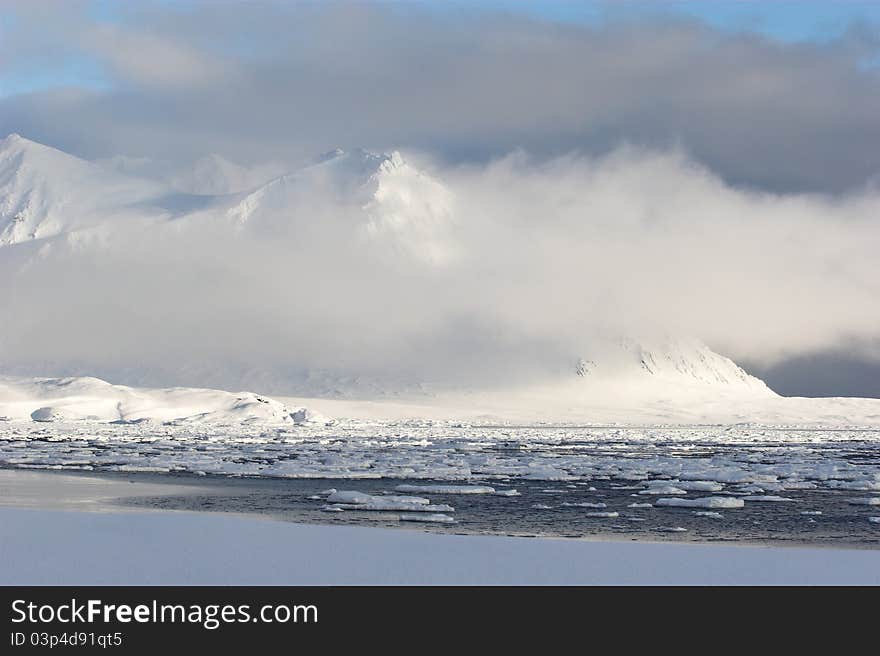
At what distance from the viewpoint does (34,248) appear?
608ft

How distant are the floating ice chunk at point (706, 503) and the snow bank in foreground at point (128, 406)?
211ft

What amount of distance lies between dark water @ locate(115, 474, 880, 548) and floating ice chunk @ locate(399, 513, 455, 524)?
0.21 m

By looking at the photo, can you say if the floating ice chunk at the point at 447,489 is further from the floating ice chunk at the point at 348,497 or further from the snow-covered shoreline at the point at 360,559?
the snow-covered shoreline at the point at 360,559

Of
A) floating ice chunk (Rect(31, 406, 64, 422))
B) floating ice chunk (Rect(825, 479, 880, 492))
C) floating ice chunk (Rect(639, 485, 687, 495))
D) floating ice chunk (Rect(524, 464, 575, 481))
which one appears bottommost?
floating ice chunk (Rect(825, 479, 880, 492))

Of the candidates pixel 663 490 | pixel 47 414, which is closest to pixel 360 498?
pixel 663 490

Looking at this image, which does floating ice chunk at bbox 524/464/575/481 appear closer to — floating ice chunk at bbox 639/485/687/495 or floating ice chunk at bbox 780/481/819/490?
floating ice chunk at bbox 639/485/687/495

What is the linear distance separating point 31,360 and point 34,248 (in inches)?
1095

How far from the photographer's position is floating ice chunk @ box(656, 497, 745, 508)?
1003 inches

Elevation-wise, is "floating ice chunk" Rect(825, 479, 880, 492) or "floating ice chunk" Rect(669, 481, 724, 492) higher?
"floating ice chunk" Rect(669, 481, 724, 492)

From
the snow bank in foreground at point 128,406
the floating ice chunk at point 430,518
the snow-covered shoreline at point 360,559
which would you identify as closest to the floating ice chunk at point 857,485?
the snow-covered shoreline at point 360,559

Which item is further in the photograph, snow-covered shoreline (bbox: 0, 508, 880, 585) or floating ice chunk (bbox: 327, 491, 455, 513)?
floating ice chunk (bbox: 327, 491, 455, 513)

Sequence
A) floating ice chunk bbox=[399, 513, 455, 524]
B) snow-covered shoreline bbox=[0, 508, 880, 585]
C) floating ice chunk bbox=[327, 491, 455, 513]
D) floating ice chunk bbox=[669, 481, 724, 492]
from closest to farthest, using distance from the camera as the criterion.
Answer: snow-covered shoreline bbox=[0, 508, 880, 585] → floating ice chunk bbox=[399, 513, 455, 524] → floating ice chunk bbox=[327, 491, 455, 513] → floating ice chunk bbox=[669, 481, 724, 492]

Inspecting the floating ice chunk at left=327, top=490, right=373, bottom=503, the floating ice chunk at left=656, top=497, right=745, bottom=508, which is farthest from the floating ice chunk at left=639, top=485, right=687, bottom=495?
the floating ice chunk at left=327, top=490, right=373, bottom=503
